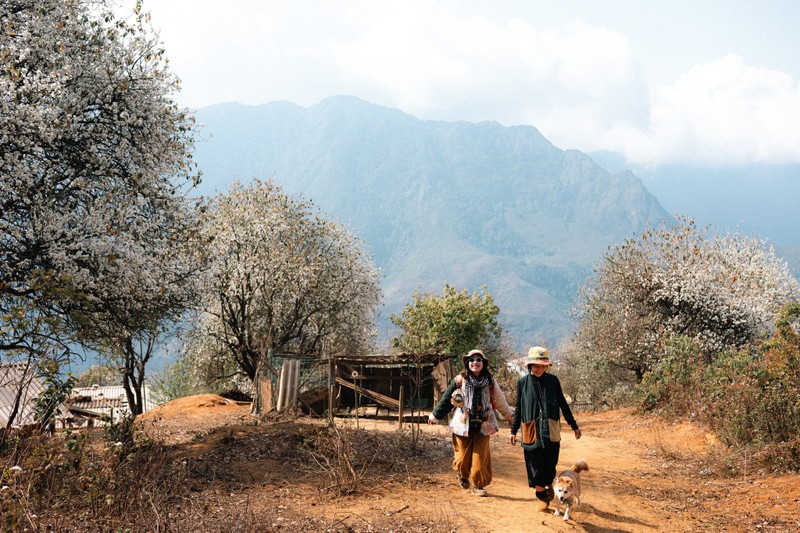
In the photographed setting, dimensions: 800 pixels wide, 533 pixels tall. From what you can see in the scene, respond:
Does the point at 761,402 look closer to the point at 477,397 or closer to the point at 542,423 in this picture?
the point at 542,423

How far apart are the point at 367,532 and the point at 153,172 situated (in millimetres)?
10074

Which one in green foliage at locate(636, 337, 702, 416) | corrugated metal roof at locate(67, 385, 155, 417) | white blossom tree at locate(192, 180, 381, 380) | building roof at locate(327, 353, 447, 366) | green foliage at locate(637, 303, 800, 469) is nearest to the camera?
corrugated metal roof at locate(67, 385, 155, 417)

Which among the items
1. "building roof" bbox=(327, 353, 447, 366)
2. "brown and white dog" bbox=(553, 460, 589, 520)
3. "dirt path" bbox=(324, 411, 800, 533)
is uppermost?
"building roof" bbox=(327, 353, 447, 366)

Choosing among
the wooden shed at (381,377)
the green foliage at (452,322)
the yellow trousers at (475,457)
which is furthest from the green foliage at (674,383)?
the yellow trousers at (475,457)

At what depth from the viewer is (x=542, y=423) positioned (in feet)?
29.3

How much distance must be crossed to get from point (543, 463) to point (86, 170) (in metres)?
11.2

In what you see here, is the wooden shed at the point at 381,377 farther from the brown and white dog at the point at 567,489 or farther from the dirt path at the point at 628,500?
the brown and white dog at the point at 567,489

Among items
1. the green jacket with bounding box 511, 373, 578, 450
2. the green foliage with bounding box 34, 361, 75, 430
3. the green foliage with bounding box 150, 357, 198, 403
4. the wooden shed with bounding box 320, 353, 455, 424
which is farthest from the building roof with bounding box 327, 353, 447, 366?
the green foliage with bounding box 150, 357, 198, 403

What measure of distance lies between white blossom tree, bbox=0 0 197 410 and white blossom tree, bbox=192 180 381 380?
11253 millimetres

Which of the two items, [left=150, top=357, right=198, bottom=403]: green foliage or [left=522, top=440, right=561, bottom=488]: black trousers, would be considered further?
[left=150, top=357, right=198, bottom=403]: green foliage

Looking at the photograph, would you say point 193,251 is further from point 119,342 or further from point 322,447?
point 322,447

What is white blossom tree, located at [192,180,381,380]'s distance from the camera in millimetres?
27625

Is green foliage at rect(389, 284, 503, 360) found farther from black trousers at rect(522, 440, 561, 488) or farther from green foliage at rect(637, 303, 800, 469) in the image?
black trousers at rect(522, 440, 561, 488)

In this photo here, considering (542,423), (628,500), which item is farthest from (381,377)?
(542,423)
